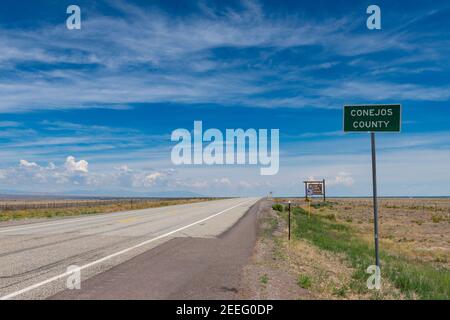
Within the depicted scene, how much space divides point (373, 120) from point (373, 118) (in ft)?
0.13

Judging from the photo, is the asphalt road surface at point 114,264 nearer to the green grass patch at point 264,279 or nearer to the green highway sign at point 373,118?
the green grass patch at point 264,279

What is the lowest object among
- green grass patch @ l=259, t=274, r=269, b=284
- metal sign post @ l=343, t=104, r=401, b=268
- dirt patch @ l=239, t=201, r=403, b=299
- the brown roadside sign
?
dirt patch @ l=239, t=201, r=403, b=299

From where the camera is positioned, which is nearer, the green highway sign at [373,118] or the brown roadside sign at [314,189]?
the green highway sign at [373,118]

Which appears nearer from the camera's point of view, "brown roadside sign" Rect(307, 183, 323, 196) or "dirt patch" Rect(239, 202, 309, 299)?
"dirt patch" Rect(239, 202, 309, 299)

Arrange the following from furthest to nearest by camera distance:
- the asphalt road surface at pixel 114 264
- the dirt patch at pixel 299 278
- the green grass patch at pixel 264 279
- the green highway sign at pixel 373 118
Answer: the green highway sign at pixel 373 118 < the green grass patch at pixel 264 279 < the dirt patch at pixel 299 278 < the asphalt road surface at pixel 114 264

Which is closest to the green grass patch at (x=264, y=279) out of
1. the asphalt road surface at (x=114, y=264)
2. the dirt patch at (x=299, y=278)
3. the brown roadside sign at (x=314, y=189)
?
the dirt patch at (x=299, y=278)

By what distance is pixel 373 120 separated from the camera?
8930 millimetres

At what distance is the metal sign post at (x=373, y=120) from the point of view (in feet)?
29.0

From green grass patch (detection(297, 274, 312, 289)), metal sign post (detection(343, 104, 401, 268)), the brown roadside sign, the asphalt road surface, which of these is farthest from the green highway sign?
the brown roadside sign

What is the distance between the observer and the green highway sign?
8.82 meters

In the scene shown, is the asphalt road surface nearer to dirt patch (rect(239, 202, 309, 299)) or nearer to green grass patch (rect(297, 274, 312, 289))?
dirt patch (rect(239, 202, 309, 299))

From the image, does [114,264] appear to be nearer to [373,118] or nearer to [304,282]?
[304,282]

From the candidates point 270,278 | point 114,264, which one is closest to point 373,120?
point 270,278
